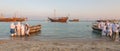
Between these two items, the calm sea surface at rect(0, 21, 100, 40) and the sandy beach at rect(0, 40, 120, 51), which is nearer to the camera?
the sandy beach at rect(0, 40, 120, 51)

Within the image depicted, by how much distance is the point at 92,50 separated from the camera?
15047mm

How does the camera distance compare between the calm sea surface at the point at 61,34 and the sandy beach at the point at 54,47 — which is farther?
the calm sea surface at the point at 61,34

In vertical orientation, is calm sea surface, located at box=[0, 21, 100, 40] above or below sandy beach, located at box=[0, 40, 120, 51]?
below

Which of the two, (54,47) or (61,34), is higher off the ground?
(54,47)

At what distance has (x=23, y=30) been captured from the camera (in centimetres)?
3250

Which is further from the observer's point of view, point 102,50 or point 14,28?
point 14,28

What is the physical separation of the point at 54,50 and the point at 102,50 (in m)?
2.87

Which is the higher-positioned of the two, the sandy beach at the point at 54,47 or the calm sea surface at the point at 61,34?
the sandy beach at the point at 54,47

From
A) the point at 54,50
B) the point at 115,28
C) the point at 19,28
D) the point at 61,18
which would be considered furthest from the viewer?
the point at 61,18

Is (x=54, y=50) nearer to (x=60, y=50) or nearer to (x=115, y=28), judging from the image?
(x=60, y=50)

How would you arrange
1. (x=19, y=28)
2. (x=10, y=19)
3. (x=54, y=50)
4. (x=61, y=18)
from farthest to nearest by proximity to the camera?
(x=10, y=19) → (x=61, y=18) → (x=19, y=28) → (x=54, y=50)

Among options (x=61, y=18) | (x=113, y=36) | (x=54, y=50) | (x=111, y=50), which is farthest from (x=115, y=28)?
Result: (x=61, y=18)

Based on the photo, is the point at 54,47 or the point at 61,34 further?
the point at 61,34

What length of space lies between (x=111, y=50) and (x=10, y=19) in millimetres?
154120
